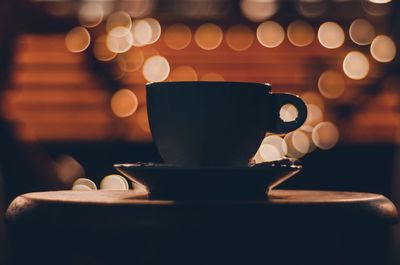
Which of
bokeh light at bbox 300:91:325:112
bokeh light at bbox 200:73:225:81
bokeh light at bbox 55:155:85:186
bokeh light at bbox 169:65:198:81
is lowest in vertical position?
bokeh light at bbox 55:155:85:186

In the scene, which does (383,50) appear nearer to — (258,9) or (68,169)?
(258,9)

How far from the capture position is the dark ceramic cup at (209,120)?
0.90 metres

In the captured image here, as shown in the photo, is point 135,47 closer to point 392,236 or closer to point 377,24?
point 377,24

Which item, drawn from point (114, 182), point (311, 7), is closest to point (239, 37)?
point (311, 7)

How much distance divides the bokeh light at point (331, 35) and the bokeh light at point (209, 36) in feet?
1.34

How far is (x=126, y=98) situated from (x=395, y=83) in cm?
102

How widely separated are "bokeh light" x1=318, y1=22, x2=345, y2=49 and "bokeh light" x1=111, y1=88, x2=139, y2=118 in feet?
2.50

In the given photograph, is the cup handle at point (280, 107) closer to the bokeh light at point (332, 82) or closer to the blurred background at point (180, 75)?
the blurred background at point (180, 75)

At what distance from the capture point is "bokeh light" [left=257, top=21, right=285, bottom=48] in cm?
338

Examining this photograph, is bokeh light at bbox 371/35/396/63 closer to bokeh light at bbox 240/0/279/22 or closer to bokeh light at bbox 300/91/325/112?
bokeh light at bbox 300/91/325/112

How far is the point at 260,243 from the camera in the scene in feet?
2.64

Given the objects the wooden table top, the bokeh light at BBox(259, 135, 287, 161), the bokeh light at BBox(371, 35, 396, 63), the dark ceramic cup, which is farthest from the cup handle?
the bokeh light at BBox(371, 35, 396, 63)

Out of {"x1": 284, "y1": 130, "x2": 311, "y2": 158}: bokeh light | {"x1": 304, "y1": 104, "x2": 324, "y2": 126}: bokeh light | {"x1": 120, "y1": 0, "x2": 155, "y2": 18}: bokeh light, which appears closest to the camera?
{"x1": 284, "y1": 130, "x2": 311, "y2": 158}: bokeh light

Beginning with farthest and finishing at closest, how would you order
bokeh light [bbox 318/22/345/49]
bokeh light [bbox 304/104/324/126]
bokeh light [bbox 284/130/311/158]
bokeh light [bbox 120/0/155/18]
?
bokeh light [bbox 120/0/155/18] < bokeh light [bbox 318/22/345/49] < bokeh light [bbox 304/104/324/126] < bokeh light [bbox 284/130/311/158]
